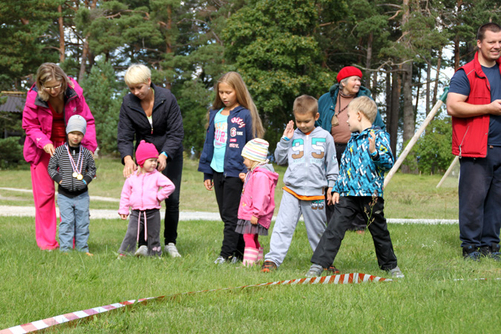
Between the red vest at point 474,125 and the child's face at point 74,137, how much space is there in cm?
420

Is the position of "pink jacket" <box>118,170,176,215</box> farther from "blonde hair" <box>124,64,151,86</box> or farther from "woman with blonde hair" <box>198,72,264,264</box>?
"blonde hair" <box>124,64,151,86</box>

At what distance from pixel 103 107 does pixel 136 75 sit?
26.3m

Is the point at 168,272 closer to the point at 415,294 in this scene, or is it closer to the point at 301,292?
the point at 301,292

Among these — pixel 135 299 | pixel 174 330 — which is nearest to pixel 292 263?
pixel 135 299

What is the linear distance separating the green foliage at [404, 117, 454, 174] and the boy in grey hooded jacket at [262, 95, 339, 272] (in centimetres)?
2445

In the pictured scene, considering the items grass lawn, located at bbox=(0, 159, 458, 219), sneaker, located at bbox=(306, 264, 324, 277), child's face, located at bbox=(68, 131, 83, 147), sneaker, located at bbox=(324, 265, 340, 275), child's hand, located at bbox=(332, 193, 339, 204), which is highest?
child's face, located at bbox=(68, 131, 83, 147)

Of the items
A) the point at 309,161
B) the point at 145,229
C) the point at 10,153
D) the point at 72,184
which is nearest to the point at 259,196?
the point at 309,161

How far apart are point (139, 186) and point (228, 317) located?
2.66 meters

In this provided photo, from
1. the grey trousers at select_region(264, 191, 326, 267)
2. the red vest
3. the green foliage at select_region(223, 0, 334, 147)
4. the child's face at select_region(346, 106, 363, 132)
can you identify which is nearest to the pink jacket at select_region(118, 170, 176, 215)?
the grey trousers at select_region(264, 191, 326, 267)

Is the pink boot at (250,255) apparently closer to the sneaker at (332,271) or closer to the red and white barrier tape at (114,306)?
the sneaker at (332,271)

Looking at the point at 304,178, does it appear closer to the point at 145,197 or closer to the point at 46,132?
the point at 145,197

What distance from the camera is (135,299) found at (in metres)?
3.63

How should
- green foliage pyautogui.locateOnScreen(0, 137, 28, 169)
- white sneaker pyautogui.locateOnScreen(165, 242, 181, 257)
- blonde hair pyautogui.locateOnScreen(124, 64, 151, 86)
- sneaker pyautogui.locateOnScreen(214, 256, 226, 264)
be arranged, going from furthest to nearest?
green foliage pyautogui.locateOnScreen(0, 137, 28, 169) < white sneaker pyautogui.locateOnScreen(165, 242, 181, 257) < blonde hair pyautogui.locateOnScreen(124, 64, 151, 86) < sneaker pyautogui.locateOnScreen(214, 256, 226, 264)

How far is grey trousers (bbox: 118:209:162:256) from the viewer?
5.56m
